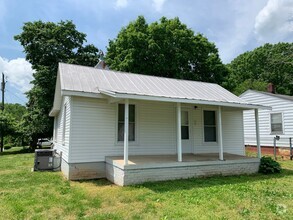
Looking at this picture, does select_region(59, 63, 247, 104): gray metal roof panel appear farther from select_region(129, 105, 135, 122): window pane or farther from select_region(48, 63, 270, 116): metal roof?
select_region(129, 105, 135, 122): window pane

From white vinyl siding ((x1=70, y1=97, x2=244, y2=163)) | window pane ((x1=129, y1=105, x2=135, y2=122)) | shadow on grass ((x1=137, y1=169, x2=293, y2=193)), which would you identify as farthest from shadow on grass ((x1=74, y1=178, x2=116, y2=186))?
window pane ((x1=129, y1=105, x2=135, y2=122))

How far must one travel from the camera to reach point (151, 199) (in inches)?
202

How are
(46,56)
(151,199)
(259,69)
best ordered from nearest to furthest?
(151,199)
(46,56)
(259,69)

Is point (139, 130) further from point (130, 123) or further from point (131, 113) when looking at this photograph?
point (131, 113)

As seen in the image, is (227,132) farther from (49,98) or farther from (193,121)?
(49,98)

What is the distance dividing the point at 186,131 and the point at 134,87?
2902mm

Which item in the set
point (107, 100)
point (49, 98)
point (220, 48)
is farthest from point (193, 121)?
point (220, 48)

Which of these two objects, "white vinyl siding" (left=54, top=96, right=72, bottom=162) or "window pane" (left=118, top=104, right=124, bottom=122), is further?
"window pane" (left=118, top=104, right=124, bottom=122)

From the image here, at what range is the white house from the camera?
272 inches

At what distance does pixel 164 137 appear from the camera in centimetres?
891

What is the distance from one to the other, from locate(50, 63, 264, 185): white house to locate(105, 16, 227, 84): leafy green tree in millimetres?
10675

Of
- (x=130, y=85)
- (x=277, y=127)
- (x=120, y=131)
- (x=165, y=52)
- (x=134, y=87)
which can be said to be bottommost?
(x=120, y=131)

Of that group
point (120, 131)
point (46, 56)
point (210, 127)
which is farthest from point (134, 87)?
point (46, 56)

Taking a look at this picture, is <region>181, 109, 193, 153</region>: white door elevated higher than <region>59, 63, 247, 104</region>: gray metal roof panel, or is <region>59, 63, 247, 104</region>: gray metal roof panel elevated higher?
<region>59, 63, 247, 104</region>: gray metal roof panel
